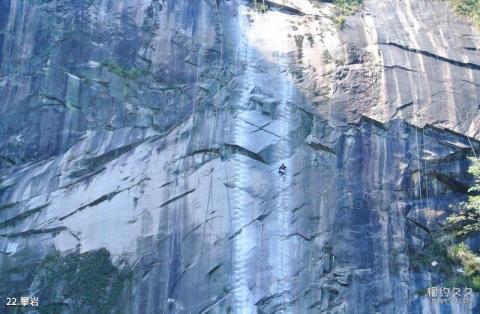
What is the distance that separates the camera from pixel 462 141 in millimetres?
12805

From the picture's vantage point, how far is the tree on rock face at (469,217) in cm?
1205

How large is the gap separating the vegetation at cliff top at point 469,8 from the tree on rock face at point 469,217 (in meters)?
4.33

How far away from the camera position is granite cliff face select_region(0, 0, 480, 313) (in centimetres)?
1146

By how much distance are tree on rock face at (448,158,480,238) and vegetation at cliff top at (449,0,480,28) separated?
A: 4333 millimetres

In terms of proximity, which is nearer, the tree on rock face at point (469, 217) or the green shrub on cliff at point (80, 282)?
the green shrub on cliff at point (80, 282)

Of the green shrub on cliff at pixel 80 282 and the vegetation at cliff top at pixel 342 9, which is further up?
the vegetation at cliff top at pixel 342 9

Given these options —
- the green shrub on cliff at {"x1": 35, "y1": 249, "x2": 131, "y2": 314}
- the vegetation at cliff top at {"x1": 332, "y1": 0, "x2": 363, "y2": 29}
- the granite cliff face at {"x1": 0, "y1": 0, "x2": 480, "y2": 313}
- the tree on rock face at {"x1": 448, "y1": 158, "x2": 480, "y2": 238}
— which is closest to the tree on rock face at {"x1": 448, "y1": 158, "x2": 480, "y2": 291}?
the tree on rock face at {"x1": 448, "y1": 158, "x2": 480, "y2": 238}

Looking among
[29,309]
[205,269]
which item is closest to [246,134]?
[205,269]

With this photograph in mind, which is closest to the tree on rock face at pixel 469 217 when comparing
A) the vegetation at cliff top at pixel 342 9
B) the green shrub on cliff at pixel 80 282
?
the vegetation at cliff top at pixel 342 9

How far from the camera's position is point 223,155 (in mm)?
12461

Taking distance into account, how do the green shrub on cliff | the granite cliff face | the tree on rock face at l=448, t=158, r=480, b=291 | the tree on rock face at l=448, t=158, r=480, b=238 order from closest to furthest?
the green shrub on cliff < the granite cliff face < the tree on rock face at l=448, t=158, r=480, b=291 < the tree on rock face at l=448, t=158, r=480, b=238

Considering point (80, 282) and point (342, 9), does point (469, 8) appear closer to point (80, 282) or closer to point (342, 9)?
point (342, 9)

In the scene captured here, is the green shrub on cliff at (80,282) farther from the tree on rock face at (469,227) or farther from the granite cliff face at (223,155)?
the tree on rock face at (469,227)

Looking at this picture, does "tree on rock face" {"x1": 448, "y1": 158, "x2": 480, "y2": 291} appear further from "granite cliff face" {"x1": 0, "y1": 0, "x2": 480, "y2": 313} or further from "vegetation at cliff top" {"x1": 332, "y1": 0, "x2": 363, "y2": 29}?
"vegetation at cliff top" {"x1": 332, "y1": 0, "x2": 363, "y2": 29}
